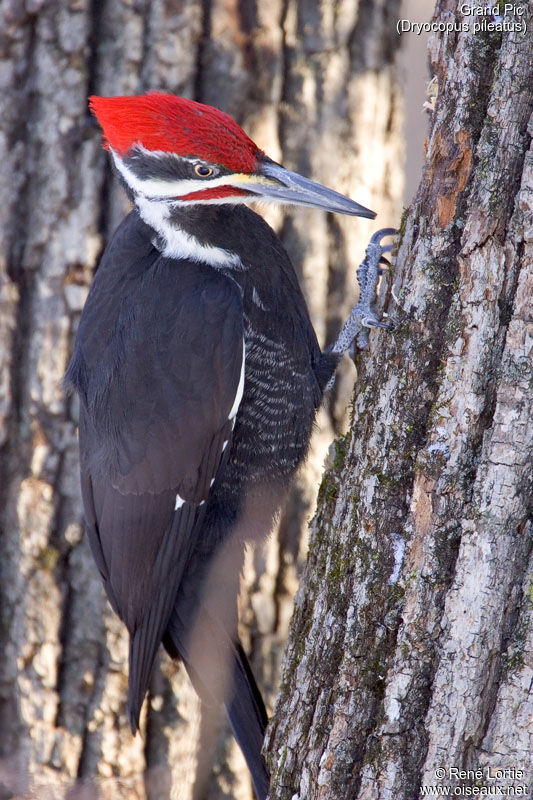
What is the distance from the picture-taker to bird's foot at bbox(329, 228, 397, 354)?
6.63 feet

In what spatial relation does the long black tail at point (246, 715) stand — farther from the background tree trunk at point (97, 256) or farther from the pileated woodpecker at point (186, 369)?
the background tree trunk at point (97, 256)

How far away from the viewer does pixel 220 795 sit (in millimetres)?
2781

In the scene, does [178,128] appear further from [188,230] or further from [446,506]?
[446,506]

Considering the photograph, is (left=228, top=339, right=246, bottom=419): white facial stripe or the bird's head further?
(left=228, top=339, right=246, bottom=419): white facial stripe

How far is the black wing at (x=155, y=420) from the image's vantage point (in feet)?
7.10

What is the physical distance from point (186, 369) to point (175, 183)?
0.50 m

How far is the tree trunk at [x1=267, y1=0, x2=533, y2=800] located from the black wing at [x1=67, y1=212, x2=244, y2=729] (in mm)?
539

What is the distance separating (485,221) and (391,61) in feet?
4.72

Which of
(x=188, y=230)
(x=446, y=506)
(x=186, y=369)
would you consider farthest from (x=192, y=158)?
(x=446, y=506)

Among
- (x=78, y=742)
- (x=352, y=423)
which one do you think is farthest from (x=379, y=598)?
(x=78, y=742)

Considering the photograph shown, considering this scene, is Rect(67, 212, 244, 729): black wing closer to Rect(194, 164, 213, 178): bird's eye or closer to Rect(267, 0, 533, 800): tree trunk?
Rect(194, 164, 213, 178): bird's eye

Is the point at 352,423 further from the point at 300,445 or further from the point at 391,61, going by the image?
the point at 391,61

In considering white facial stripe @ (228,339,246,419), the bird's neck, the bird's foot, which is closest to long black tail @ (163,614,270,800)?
white facial stripe @ (228,339,246,419)

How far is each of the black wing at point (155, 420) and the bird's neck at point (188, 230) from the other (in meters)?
0.05
